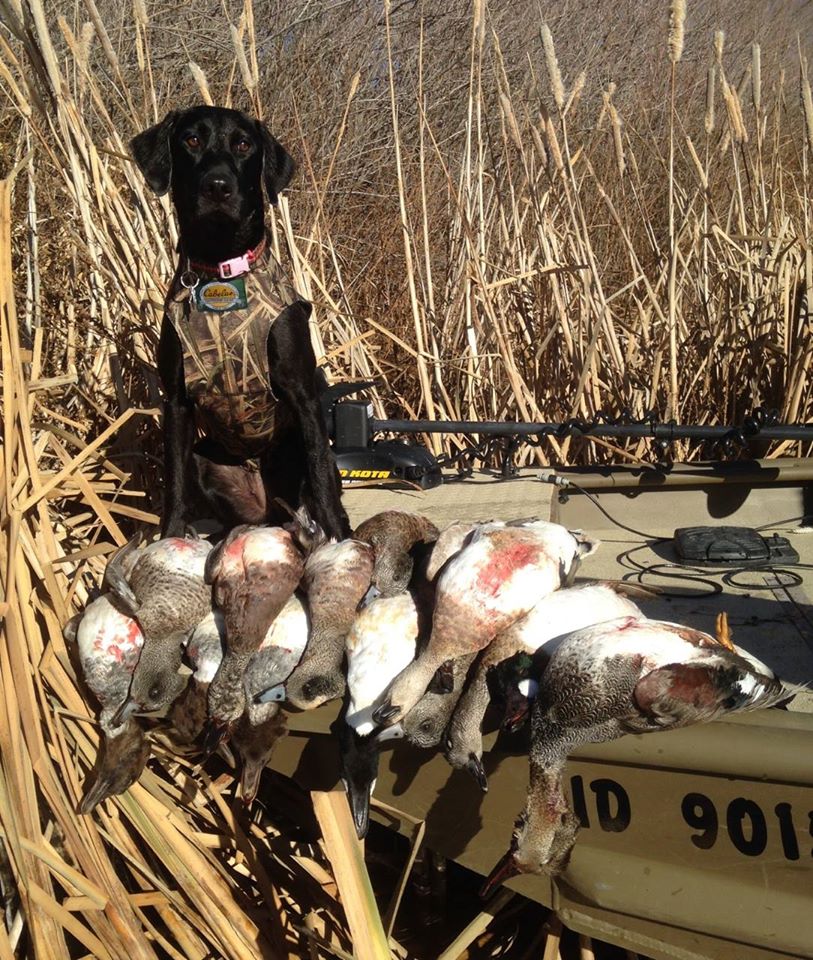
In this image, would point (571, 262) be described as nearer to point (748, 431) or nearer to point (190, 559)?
point (748, 431)

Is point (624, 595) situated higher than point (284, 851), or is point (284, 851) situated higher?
point (624, 595)

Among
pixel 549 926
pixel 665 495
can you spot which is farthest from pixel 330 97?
pixel 549 926

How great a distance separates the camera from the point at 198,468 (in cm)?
261

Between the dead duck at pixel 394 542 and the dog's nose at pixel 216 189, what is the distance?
923mm

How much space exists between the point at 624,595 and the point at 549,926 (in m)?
0.72

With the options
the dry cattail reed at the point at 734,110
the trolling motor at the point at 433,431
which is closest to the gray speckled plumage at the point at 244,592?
the trolling motor at the point at 433,431

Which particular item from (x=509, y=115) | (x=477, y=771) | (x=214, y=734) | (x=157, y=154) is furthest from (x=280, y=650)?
(x=509, y=115)

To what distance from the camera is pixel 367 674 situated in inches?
70.6

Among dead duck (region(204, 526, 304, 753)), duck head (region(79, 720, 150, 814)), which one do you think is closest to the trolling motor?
dead duck (region(204, 526, 304, 753))

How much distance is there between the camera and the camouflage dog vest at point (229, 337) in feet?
7.88

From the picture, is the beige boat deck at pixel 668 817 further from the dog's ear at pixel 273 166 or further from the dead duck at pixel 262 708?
the dog's ear at pixel 273 166

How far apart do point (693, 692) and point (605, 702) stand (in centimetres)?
14

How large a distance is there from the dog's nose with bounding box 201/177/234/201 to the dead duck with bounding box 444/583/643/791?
52.3 inches

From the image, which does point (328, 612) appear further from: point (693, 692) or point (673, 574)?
point (673, 574)
